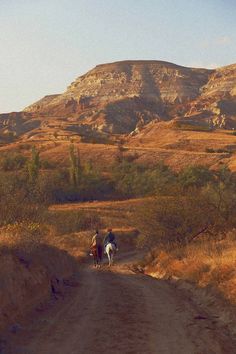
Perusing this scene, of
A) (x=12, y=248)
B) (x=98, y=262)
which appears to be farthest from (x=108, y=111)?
(x=12, y=248)

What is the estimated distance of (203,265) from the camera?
19516mm

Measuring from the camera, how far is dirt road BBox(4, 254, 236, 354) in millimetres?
10523

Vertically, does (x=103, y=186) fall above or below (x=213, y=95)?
below

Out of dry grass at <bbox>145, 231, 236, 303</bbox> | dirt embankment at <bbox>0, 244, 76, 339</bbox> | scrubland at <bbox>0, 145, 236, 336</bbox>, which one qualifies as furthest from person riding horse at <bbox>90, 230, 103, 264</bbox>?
dirt embankment at <bbox>0, 244, 76, 339</bbox>

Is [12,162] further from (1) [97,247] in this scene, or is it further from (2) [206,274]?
(2) [206,274]

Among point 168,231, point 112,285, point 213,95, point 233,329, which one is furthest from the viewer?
point 213,95

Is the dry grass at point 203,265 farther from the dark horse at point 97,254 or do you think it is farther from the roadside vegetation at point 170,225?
the dark horse at point 97,254

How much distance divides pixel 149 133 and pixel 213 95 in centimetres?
6125

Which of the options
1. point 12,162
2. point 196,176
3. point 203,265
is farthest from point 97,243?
point 12,162

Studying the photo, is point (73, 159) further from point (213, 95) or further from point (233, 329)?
point (213, 95)

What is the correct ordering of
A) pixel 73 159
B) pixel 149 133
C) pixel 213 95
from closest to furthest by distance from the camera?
pixel 73 159 → pixel 149 133 → pixel 213 95

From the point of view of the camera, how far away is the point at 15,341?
1094 centimetres

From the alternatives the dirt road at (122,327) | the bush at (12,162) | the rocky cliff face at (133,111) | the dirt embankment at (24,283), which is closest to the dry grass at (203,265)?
the dirt road at (122,327)

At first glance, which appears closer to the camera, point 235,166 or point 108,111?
point 235,166
